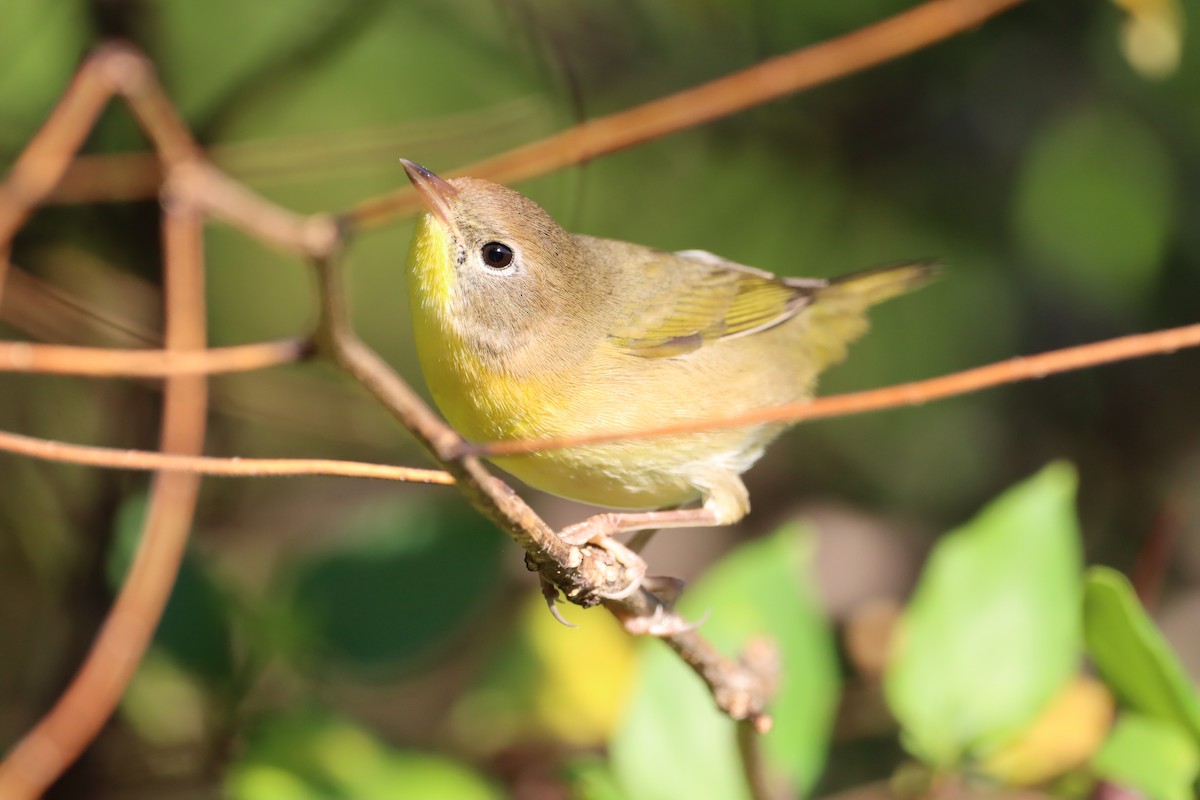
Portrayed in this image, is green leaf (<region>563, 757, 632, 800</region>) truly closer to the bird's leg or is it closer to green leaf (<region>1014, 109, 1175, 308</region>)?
the bird's leg

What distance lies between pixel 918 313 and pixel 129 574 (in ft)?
6.87

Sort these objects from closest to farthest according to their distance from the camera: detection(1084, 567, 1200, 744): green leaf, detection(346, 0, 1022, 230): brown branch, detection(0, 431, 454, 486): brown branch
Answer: detection(0, 431, 454, 486): brown branch
detection(1084, 567, 1200, 744): green leaf
detection(346, 0, 1022, 230): brown branch

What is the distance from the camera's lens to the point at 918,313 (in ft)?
10.5

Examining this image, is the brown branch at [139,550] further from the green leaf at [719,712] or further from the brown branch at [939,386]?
the brown branch at [939,386]

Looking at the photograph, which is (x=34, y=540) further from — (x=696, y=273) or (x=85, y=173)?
(x=696, y=273)

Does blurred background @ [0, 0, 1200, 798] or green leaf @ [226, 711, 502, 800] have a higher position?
blurred background @ [0, 0, 1200, 798]

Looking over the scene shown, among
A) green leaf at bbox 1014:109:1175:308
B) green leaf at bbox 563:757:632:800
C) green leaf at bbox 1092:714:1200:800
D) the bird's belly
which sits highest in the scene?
green leaf at bbox 1014:109:1175:308

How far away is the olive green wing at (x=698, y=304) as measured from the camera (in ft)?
6.97

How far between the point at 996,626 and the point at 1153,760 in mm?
335

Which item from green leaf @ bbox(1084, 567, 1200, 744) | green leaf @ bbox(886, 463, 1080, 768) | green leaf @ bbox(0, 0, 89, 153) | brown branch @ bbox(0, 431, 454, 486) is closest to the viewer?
brown branch @ bbox(0, 431, 454, 486)

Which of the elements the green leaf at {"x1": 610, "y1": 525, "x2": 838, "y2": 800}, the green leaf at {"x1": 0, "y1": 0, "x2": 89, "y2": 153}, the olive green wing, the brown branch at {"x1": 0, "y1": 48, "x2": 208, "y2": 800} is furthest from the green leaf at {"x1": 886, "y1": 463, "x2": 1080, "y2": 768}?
the green leaf at {"x1": 0, "y1": 0, "x2": 89, "y2": 153}

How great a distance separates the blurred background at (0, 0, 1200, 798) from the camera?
2.47 meters

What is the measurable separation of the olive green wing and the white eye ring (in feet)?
0.87

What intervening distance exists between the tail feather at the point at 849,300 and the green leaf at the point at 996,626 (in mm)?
658
